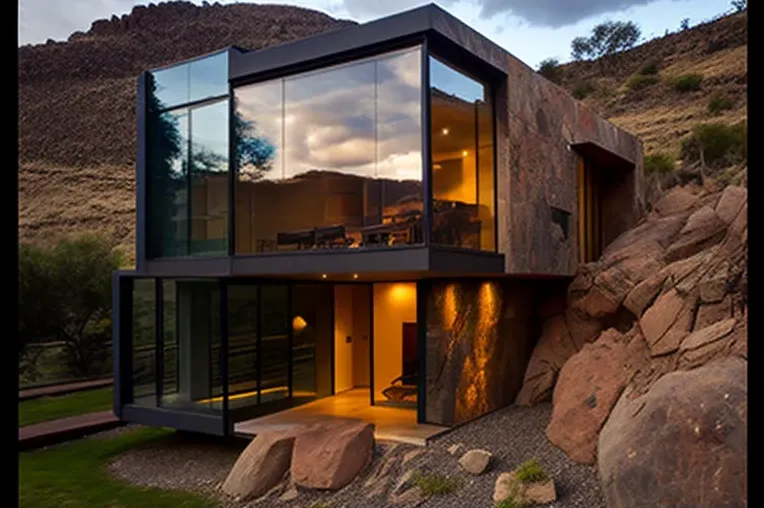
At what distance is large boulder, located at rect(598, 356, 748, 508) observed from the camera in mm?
5246

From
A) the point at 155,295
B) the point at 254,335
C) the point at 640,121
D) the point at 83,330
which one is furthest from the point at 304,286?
the point at 640,121

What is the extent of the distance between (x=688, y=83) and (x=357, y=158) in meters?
32.7

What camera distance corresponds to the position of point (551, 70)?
44.6 metres

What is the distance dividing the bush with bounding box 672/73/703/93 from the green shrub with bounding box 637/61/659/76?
12.7ft

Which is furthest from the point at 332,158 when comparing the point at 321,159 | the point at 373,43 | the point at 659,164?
the point at 659,164

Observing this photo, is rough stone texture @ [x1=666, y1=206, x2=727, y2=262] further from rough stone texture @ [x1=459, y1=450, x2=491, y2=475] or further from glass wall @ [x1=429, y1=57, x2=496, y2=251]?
rough stone texture @ [x1=459, y1=450, x2=491, y2=475]

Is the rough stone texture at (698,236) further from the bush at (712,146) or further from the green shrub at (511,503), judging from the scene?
the bush at (712,146)

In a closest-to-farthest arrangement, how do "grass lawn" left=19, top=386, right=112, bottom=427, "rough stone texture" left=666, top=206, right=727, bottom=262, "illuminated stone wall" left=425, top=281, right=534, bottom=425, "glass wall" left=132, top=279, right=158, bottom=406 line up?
1. "illuminated stone wall" left=425, top=281, right=534, bottom=425
2. "rough stone texture" left=666, top=206, right=727, bottom=262
3. "glass wall" left=132, top=279, right=158, bottom=406
4. "grass lawn" left=19, top=386, right=112, bottom=427

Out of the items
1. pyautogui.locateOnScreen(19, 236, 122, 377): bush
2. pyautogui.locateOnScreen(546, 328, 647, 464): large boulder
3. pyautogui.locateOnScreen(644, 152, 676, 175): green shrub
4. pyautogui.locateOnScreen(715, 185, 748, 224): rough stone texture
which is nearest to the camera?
pyautogui.locateOnScreen(546, 328, 647, 464): large boulder

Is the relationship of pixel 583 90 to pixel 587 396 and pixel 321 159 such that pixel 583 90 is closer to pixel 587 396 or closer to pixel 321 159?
pixel 321 159

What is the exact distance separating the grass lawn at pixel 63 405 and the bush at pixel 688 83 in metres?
33.8

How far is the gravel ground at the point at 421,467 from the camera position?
7133mm

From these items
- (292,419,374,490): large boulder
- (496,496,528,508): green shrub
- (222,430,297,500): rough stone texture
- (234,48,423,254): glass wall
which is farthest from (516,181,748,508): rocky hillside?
(222,430,297,500): rough stone texture

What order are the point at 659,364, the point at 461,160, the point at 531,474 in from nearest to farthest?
the point at 531,474, the point at 659,364, the point at 461,160
